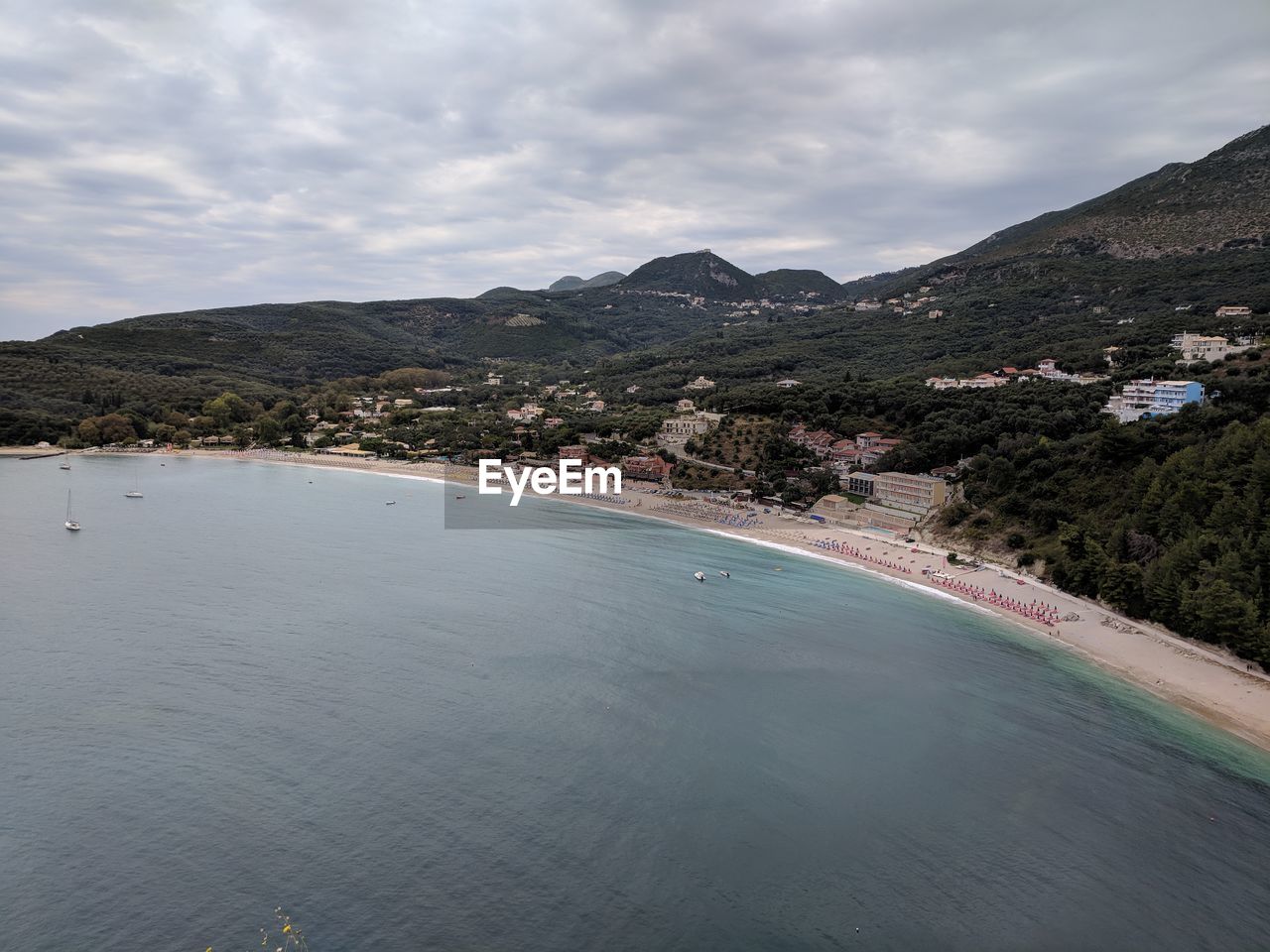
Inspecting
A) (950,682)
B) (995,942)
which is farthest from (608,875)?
(950,682)

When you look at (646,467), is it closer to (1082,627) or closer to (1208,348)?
(1082,627)

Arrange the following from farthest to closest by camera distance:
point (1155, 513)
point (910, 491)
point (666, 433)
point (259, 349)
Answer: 1. point (259, 349)
2. point (666, 433)
3. point (910, 491)
4. point (1155, 513)

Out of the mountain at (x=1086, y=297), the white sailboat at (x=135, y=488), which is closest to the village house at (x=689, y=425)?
the mountain at (x=1086, y=297)

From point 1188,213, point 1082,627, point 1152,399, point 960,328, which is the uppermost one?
point 1188,213

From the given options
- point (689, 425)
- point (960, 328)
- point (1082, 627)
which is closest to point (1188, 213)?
point (960, 328)

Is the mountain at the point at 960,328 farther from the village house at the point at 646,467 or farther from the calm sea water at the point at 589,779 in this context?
the calm sea water at the point at 589,779

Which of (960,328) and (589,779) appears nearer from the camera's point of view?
(589,779)

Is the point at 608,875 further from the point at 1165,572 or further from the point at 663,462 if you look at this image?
the point at 663,462
